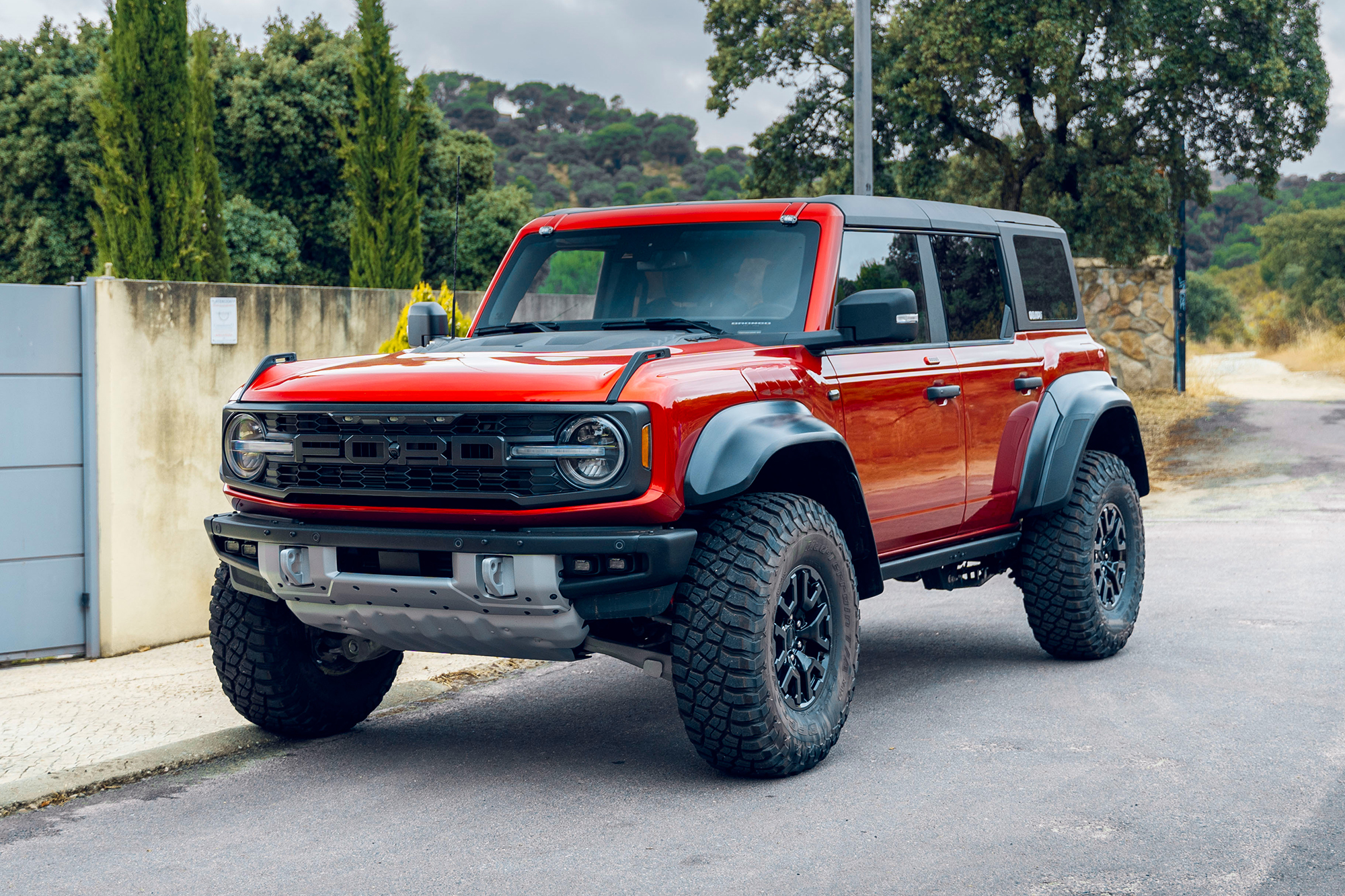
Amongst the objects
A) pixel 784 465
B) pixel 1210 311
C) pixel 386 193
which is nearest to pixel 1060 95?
pixel 386 193

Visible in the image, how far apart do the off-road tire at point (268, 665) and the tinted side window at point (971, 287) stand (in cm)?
310

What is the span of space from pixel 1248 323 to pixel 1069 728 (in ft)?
149

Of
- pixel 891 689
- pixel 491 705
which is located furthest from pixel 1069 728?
pixel 491 705

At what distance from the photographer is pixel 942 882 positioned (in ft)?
13.7

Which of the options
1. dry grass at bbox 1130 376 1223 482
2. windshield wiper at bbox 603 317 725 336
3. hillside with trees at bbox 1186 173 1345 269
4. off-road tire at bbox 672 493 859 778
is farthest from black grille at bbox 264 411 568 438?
hillside with trees at bbox 1186 173 1345 269

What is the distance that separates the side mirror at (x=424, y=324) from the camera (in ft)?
21.2

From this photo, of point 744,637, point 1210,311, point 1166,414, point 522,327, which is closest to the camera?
point 744,637

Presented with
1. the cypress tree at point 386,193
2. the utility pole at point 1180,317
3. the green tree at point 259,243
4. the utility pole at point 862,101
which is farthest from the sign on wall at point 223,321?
the green tree at point 259,243

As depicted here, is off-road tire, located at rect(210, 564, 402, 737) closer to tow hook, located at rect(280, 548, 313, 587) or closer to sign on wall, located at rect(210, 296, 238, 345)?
tow hook, located at rect(280, 548, 313, 587)

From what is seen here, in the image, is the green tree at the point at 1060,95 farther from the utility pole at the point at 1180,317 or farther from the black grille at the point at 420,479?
the black grille at the point at 420,479

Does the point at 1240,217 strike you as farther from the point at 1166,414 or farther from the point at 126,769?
the point at 126,769

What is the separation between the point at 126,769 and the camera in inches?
220

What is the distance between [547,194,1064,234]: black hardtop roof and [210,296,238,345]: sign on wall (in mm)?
2524

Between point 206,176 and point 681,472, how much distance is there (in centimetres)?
1470
